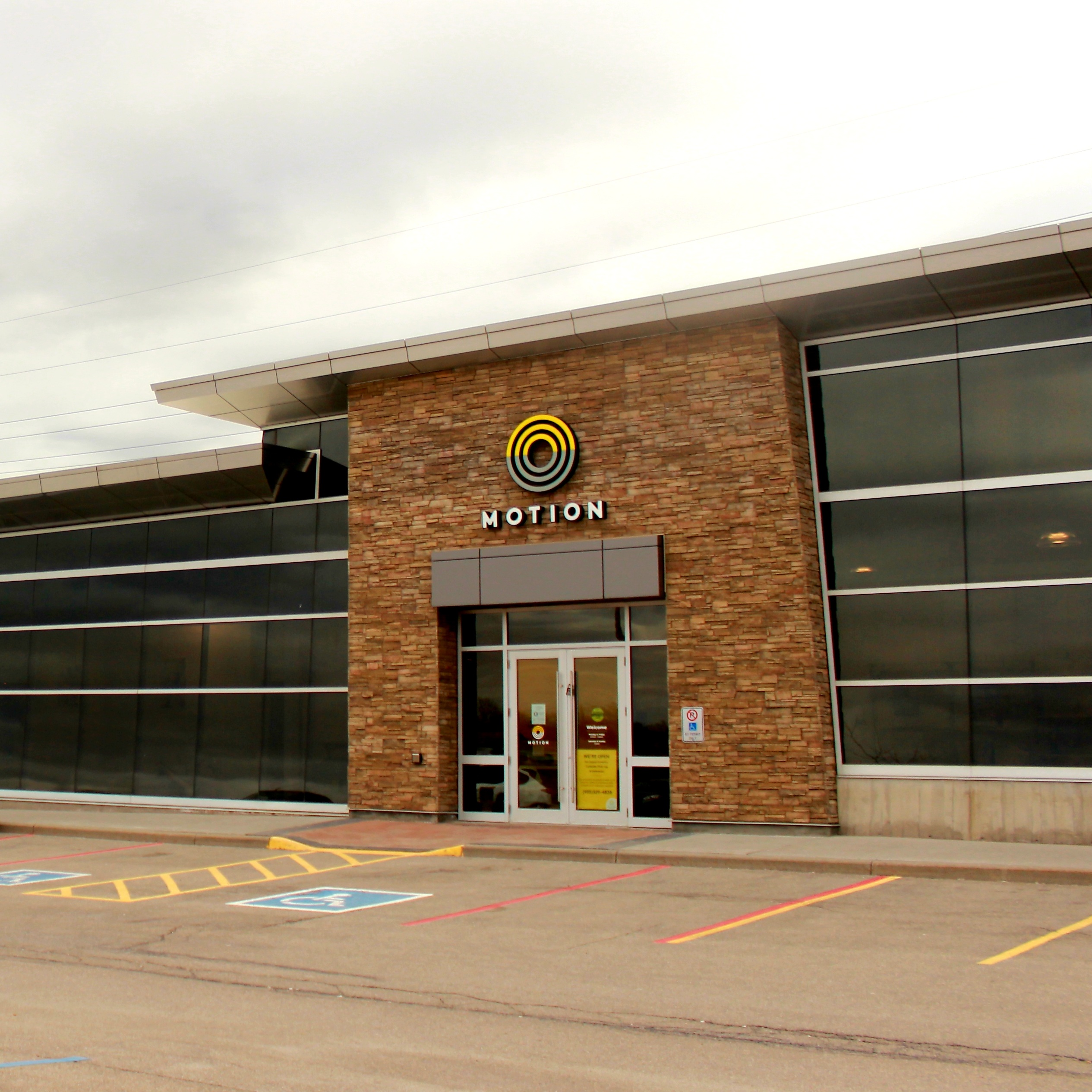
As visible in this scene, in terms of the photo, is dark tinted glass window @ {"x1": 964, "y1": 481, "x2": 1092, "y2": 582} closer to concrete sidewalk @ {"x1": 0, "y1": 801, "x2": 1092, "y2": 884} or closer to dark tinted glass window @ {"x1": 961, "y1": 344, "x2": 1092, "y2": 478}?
dark tinted glass window @ {"x1": 961, "y1": 344, "x2": 1092, "y2": 478}

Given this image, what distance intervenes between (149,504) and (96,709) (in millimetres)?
4103

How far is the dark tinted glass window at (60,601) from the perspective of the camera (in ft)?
74.8

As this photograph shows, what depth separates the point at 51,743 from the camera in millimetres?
22688

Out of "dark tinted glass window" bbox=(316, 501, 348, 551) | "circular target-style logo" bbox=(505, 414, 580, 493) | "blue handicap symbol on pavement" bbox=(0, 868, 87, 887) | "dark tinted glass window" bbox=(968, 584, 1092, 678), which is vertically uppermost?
"circular target-style logo" bbox=(505, 414, 580, 493)

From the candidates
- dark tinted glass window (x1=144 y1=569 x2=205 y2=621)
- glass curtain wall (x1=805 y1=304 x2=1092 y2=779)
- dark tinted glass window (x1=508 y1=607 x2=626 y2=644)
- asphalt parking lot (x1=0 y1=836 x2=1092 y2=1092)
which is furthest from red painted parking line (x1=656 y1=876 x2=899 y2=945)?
dark tinted glass window (x1=144 y1=569 x2=205 y2=621)

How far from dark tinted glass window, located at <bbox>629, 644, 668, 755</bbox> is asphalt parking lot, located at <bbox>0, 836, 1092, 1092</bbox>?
3.89 m

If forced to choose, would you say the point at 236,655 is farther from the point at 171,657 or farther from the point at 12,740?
the point at 12,740

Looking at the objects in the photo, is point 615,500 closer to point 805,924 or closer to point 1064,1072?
point 805,924

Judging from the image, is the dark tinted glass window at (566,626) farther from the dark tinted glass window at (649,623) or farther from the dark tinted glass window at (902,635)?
the dark tinted glass window at (902,635)

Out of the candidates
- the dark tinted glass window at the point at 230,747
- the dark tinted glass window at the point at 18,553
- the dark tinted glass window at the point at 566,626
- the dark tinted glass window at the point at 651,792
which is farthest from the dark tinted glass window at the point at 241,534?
the dark tinted glass window at the point at 651,792

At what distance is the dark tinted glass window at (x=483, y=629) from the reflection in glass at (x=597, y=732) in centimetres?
151

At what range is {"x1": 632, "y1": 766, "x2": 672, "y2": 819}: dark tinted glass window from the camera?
16.8m

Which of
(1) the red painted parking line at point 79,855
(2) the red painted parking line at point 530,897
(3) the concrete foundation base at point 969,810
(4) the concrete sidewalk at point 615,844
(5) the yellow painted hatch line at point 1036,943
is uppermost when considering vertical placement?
(3) the concrete foundation base at point 969,810

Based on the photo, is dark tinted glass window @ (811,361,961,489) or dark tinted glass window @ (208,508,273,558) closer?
dark tinted glass window @ (811,361,961,489)
